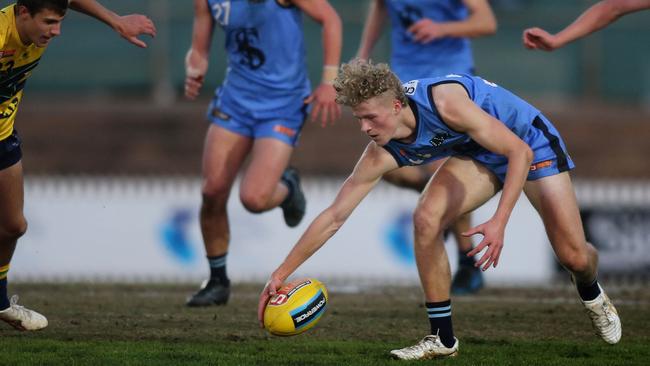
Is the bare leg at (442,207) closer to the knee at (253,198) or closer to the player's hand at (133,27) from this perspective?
the player's hand at (133,27)

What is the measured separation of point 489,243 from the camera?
6008mm

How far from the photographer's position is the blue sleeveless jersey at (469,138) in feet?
21.6

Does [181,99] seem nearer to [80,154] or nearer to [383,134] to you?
[80,154]

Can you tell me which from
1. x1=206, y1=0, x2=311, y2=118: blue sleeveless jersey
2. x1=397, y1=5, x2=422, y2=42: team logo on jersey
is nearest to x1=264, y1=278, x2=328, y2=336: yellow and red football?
x1=206, y1=0, x2=311, y2=118: blue sleeveless jersey

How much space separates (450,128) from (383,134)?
1.28 ft

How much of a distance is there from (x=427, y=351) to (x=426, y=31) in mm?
3369

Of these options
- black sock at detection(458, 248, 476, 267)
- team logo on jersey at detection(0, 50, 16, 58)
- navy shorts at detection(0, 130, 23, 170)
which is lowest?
black sock at detection(458, 248, 476, 267)

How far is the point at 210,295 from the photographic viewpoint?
8.98m

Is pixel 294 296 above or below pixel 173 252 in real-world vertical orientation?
above

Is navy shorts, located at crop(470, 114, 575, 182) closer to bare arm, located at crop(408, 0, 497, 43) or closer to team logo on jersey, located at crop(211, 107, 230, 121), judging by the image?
bare arm, located at crop(408, 0, 497, 43)

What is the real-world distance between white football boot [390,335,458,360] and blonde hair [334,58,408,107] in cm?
133

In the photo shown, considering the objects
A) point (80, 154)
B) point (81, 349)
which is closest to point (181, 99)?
point (80, 154)

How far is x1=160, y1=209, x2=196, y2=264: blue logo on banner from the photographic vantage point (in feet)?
42.8

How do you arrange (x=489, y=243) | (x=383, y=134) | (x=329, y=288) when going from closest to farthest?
(x=489, y=243) < (x=383, y=134) < (x=329, y=288)
